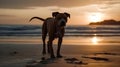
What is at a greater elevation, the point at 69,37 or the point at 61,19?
the point at 61,19

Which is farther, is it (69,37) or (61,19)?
(69,37)

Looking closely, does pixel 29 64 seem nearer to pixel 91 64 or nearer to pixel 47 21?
pixel 91 64

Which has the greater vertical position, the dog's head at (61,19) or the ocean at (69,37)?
the dog's head at (61,19)

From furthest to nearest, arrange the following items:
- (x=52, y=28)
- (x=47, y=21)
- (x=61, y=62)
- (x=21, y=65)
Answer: (x=47, y=21) → (x=52, y=28) → (x=61, y=62) → (x=21, y=65)

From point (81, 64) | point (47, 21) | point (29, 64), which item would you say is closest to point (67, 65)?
point (81, 64)

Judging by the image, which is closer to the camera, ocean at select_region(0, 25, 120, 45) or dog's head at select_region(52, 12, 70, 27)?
dog's head at select_region(52, 12, 70, 27)

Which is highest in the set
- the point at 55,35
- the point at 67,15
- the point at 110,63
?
the point at 67,15

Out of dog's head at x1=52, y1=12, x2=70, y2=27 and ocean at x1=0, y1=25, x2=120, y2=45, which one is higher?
dog's head at x1=52, y1=12, x2=70, y2=27

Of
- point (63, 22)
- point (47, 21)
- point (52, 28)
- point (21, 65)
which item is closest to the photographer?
point (21, 65)

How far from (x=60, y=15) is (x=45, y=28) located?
203cm

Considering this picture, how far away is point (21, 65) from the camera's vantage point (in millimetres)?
8586

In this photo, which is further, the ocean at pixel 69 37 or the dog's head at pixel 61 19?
the ocean at pixel 69 37

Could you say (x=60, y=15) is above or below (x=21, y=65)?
above

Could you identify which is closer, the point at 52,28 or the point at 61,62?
the point at 61,62
